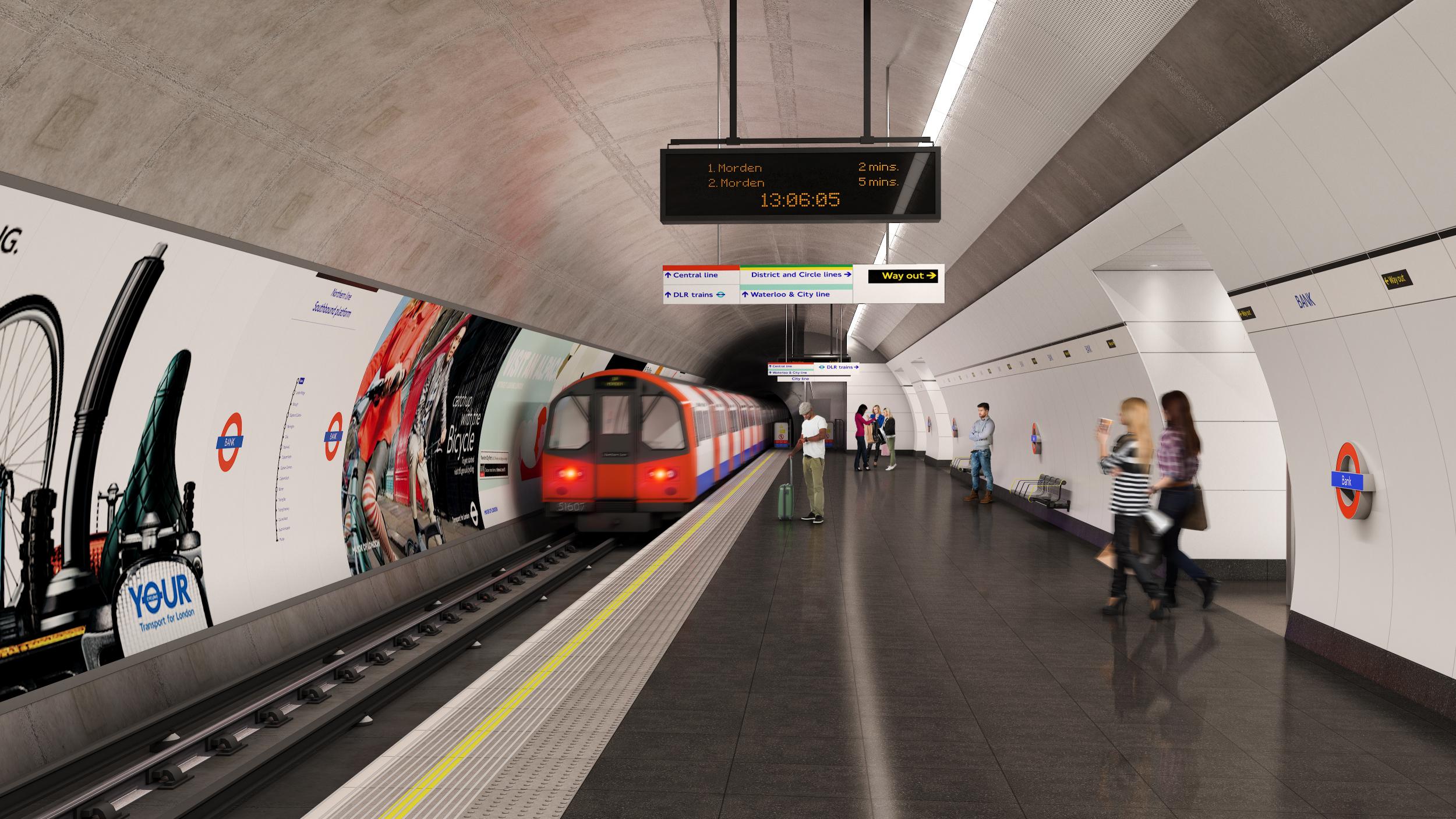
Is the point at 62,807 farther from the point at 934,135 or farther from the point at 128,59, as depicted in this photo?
the point at 934,135

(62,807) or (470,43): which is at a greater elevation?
(470,43)

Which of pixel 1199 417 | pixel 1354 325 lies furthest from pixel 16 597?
pixel 1199 417

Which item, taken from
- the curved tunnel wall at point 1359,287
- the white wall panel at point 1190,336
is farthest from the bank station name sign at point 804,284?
the curved tunnel wall at point 1359,287

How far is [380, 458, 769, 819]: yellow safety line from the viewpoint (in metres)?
3.32

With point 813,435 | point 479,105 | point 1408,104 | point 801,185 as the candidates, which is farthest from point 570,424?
point 1408,104

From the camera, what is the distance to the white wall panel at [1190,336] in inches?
345

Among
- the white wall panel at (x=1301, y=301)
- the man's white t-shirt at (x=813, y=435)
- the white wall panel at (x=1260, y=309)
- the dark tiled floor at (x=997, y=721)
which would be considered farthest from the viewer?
the man's white t-shirt at (x=813, y=435)

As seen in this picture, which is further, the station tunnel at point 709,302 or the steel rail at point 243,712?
the steel rail at point 243,712

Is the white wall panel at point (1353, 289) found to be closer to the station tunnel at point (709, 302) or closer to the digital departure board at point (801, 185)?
the station tunnel at point (709, 302)

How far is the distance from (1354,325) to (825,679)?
3.53m

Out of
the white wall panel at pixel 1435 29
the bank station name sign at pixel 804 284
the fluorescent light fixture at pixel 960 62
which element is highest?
the fluorescent light fixture at pixel 960 62

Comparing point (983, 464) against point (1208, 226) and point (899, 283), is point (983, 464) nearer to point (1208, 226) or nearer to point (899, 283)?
point (899, 283)

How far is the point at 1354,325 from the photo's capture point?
505cm

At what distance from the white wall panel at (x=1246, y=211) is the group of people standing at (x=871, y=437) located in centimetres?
1686
